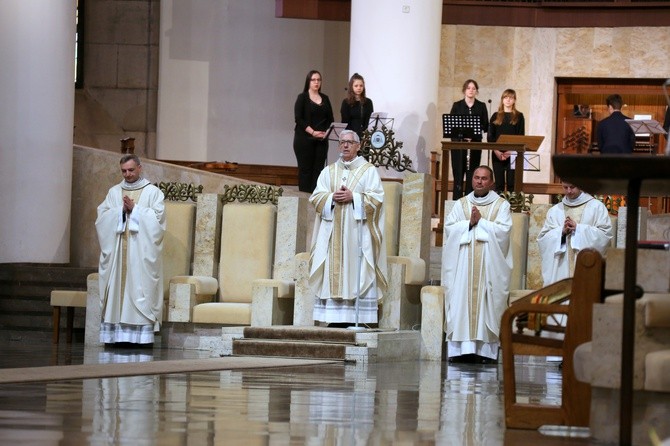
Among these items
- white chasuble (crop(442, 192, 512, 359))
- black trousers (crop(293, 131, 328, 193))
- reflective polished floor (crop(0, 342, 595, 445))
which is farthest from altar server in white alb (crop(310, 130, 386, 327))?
black trousers (crop(293, 131, 328, 193))

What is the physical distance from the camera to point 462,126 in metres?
15.4

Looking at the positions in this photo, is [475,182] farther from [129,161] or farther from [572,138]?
[572,138]

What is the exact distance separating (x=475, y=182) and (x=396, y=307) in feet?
4.62

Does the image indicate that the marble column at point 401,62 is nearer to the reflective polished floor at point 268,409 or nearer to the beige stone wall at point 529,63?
the beige stone wall at point 529,63

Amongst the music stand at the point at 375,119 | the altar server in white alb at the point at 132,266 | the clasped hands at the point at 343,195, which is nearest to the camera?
the clasped hands at the point at 343,195

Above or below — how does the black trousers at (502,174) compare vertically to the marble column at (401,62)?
below

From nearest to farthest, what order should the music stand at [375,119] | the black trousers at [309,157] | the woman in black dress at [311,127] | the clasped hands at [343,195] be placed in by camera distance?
1. the clasped hands at [343,195]
2. the music stand at [375,119]
3. the woman in black dress at [311,127]
4. the black trousers at [309,157]

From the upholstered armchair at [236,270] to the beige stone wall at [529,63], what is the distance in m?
6.82

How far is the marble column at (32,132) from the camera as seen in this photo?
15.0 m

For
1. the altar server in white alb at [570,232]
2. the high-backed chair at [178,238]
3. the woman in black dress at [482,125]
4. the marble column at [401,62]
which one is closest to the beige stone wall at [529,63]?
the marble column at [401,62]

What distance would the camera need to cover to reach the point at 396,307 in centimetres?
1299

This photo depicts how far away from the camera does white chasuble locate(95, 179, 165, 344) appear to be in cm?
1327

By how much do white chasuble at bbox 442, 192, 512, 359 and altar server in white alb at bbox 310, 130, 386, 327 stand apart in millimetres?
714

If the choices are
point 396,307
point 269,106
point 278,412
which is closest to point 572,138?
point 269,106
